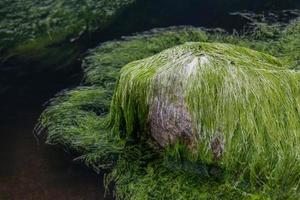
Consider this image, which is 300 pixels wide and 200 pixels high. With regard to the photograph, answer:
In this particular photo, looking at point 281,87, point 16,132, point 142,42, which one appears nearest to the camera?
point 281,87

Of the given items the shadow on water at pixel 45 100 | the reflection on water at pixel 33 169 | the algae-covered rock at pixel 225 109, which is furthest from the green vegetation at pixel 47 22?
the algae-covered rock at pixel 225 109

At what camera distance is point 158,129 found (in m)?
5.86

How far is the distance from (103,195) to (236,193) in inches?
58.4

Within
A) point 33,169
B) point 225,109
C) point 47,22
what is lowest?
point 33,169

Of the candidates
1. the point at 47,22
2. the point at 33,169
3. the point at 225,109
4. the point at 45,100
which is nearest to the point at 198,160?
the point at 225,109

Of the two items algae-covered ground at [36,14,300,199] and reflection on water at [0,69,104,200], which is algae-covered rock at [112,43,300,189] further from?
reflection on water at [0,69,104,200]

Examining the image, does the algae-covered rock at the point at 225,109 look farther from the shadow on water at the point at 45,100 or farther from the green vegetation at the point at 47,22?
the green vegetation at the point at 47,22

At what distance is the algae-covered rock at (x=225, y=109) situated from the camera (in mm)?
5367

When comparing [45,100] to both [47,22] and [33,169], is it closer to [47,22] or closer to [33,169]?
[33,169]

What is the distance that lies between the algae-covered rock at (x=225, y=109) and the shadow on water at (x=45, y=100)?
1058mm

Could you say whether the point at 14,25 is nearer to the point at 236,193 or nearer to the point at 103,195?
the point at 103,195

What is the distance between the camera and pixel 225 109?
5523 millimetres

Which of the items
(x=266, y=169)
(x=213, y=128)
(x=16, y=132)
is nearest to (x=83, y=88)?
(x=16, y=132)

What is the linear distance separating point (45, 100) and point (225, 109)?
10.5 ft
